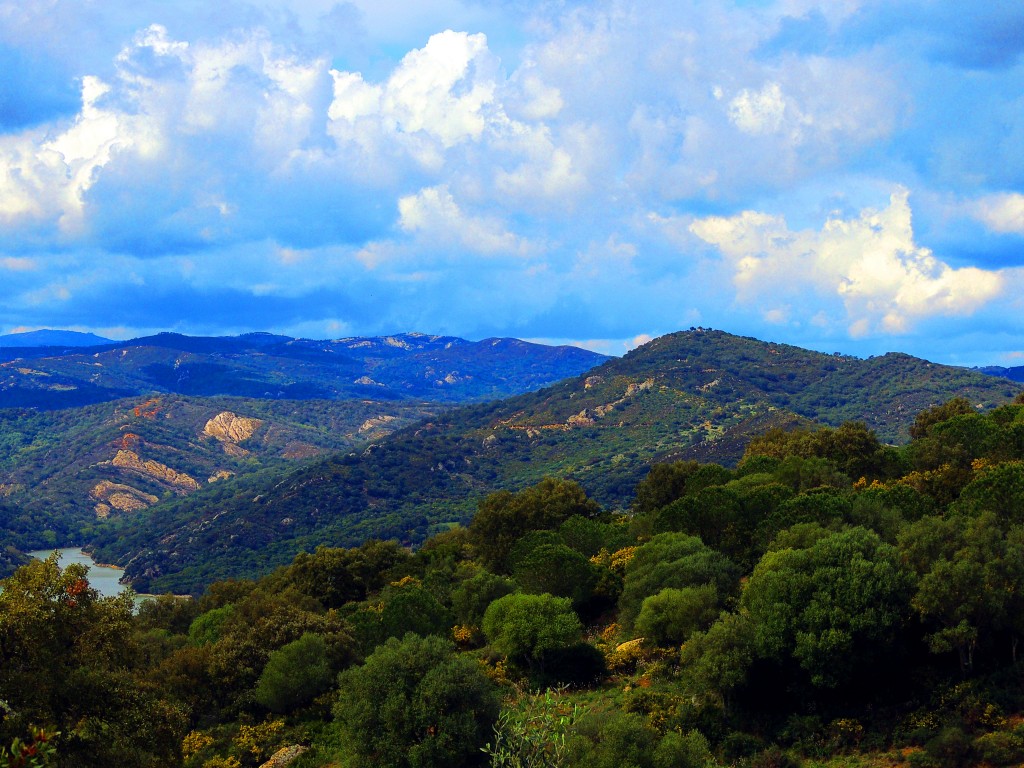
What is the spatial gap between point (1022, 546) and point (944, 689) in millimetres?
7464

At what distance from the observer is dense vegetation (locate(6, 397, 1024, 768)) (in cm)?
2441

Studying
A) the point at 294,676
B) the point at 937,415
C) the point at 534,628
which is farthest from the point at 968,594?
the point at 937,415

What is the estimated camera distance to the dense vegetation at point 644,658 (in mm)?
24406

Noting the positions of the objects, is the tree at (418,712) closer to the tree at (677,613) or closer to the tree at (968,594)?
the tree at (677,613)

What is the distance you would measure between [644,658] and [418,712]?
16.3 metres

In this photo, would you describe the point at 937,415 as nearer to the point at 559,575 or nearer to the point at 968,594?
the point at 559,575

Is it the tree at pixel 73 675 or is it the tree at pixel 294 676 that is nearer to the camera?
the tree at pixel 73 675

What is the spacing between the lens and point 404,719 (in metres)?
34.3

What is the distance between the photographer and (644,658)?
4634 cm

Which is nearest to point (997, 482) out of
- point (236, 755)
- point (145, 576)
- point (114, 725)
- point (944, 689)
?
point (944, 689)

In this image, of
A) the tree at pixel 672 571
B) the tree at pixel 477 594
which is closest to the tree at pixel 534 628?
the tree at pixel 672 571

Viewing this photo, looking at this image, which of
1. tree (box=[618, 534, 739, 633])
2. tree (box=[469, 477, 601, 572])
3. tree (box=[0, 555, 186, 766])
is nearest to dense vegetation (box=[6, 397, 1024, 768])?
tree (box=[0, 555, 186, 766])

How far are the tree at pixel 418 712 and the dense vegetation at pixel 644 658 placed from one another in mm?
97

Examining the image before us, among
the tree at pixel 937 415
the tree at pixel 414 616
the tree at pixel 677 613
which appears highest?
the tree at pixel 937 415
